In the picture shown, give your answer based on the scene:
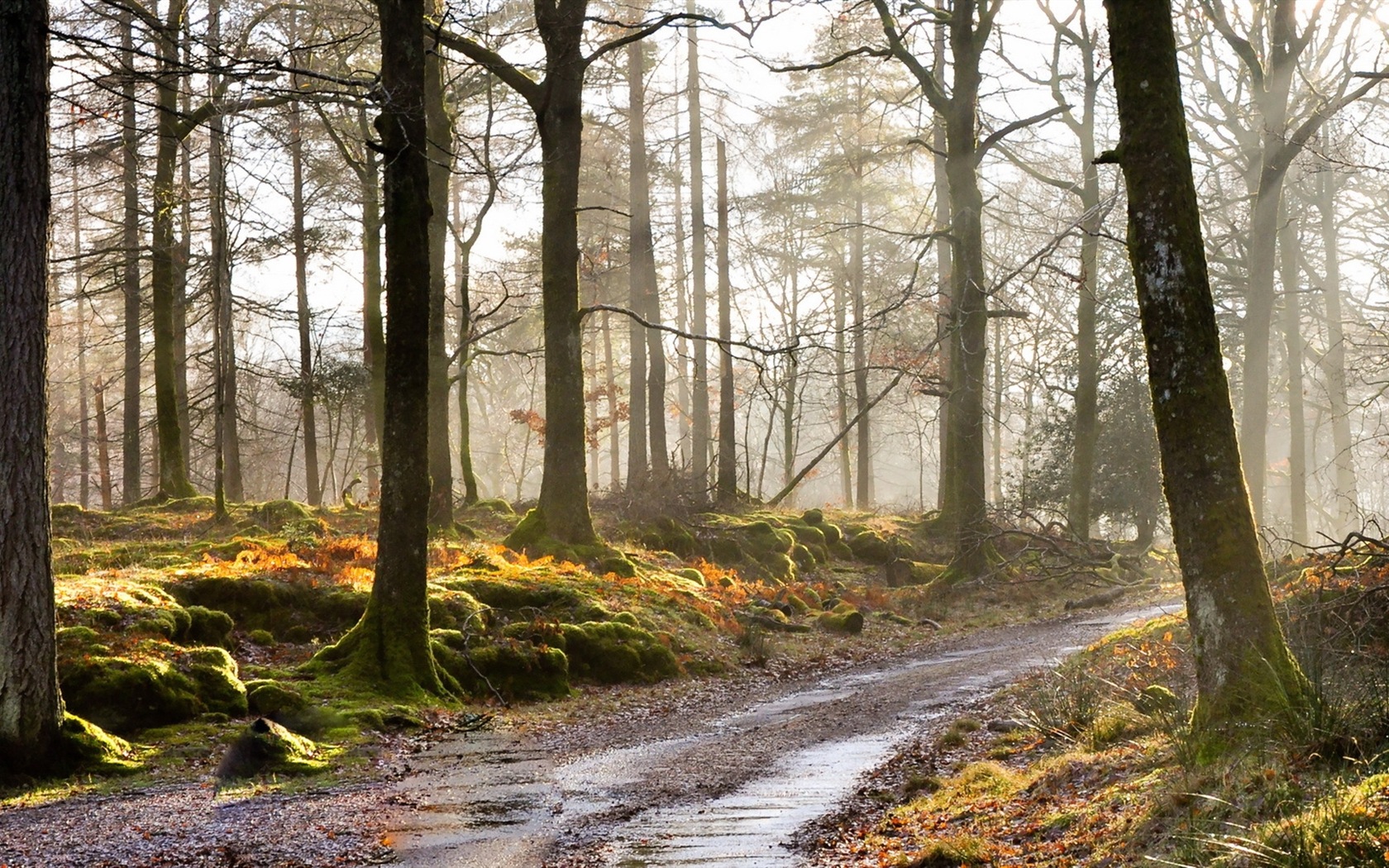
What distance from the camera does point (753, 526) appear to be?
20.1 meters

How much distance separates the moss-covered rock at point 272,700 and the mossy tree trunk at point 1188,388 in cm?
684

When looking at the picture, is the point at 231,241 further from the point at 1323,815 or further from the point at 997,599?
the point at 1323,815

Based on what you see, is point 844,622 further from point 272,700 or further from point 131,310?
point 131,310

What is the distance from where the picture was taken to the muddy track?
5.81 meters

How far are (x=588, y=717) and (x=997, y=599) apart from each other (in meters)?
10.0

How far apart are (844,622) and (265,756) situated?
914cm

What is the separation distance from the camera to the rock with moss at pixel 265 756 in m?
7.47

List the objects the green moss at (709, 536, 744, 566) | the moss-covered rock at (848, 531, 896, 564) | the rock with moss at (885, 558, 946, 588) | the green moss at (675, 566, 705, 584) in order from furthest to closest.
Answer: the moss-covered rock at (848, 531, 896, 564) → the rock with moss at (885, 558, 946, 588) → the green moss at (709, 536, 744, 566) → the green moss at (675, 566, 705, 584)

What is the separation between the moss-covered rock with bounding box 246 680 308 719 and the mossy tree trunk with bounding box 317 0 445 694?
0.77 metres

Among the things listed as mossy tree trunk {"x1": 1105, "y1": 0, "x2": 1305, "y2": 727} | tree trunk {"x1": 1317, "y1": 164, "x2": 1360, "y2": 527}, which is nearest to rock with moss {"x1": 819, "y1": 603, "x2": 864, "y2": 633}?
mossy tree trunk {"x1": 1105, "y1": 0, "x2": 1305, "y2": 727}

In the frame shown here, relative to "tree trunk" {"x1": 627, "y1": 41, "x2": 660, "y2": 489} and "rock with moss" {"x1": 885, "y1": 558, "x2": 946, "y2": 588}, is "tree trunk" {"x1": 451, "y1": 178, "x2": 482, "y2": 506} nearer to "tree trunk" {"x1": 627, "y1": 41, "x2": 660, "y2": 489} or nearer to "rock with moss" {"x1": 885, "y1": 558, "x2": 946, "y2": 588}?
"tree trunk" {"x1": 627, "y1": 41, "x2": 660, "y2": 489}

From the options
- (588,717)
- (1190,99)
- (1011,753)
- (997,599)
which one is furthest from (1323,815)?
(1190,99)

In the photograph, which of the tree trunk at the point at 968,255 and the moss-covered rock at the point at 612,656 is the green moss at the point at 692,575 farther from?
the tree trunk at the point at 968,255

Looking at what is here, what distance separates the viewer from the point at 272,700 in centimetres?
900
